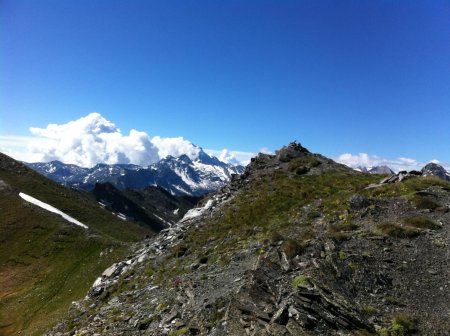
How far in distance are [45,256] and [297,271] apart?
2403 inches

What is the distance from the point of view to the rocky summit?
1581 centimetres

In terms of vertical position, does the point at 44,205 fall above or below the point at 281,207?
below

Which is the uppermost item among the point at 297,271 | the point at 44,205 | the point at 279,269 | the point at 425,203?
the point at 425,203

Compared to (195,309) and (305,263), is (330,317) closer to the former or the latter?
(305,263)

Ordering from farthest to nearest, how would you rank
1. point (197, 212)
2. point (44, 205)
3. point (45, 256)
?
point (44, 205) → point (45, 256) → point (197, 212)

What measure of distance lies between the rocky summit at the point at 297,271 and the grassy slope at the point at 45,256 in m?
12.7

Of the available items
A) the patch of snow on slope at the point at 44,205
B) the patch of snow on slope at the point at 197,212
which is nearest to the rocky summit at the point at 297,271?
the patch of snow on slope at the point at 197,212

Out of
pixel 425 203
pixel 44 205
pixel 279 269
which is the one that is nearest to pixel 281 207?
pixel 425 203

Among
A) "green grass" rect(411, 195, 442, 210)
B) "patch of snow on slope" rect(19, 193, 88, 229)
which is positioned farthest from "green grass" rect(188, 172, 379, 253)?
"patch of snow on slope" rect(19, 193, 88, 229)

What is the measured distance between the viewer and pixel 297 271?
19078mm

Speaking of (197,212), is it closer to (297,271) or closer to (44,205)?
(297,271)

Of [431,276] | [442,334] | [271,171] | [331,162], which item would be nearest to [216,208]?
[271,171]

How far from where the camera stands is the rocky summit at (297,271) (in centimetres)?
1581

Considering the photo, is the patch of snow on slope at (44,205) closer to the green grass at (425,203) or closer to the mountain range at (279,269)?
the mountain range at (279,269)
